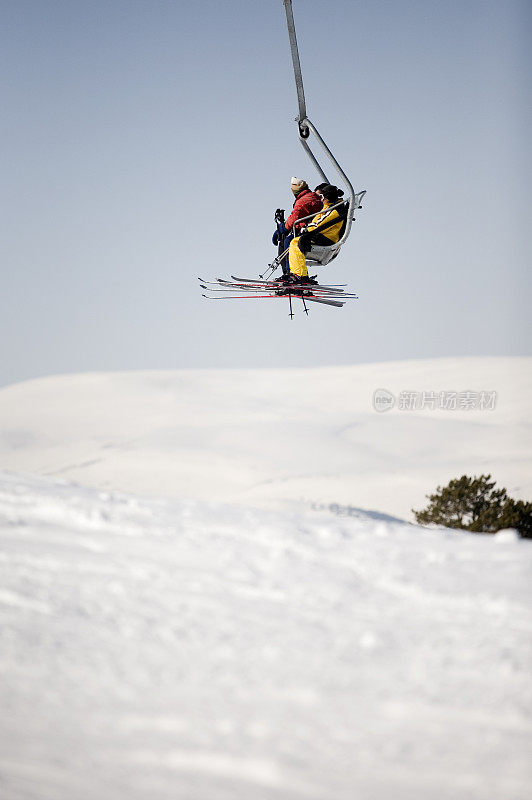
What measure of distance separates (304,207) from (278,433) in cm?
4710

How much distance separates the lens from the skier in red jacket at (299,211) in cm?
1026

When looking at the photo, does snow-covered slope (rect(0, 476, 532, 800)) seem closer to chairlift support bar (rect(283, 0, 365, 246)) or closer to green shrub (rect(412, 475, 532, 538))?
chairlift support bar (rect(283, 0, 365, 246))

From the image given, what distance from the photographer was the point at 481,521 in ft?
65.3

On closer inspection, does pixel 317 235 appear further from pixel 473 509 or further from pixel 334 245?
pixel 473 509

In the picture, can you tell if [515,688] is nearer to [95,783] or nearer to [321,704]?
[321,704]

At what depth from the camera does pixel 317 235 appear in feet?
33.1

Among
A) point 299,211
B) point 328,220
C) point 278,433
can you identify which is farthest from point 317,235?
point 278,433

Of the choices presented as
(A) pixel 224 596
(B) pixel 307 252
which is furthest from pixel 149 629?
(B) pixel 307 252

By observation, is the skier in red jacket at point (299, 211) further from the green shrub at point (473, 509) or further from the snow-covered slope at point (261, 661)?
the green shrub at point (473, 509)

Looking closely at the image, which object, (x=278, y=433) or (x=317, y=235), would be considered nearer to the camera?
(x=317, y=235)

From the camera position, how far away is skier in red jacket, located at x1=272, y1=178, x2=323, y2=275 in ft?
33.7

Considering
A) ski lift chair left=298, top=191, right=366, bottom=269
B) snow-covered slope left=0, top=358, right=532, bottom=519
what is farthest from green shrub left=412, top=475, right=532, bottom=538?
snow-covered slope left=0, top=358, right=532, bottom=519

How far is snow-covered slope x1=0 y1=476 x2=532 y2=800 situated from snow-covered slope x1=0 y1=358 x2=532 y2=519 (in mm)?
31966

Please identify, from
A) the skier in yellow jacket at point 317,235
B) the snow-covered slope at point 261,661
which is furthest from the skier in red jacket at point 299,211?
the snow-covered slope at point 261,661
